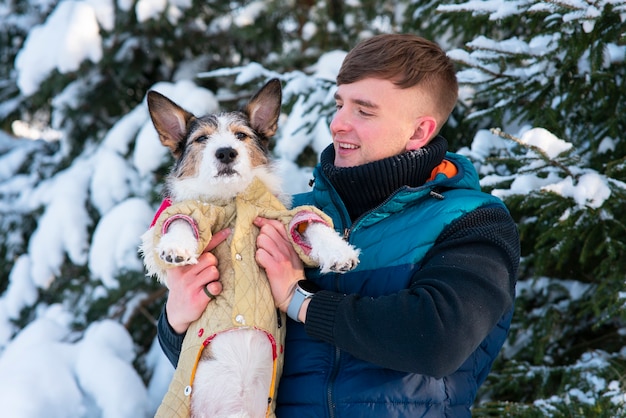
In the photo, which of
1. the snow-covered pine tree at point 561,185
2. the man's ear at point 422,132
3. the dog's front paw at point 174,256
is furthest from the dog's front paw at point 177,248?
the snow-covered pine tree at point 561,185

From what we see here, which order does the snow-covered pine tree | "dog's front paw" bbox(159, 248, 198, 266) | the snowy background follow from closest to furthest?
1. "dog's front paw" bbox(159, 248, 198, 266)
2. the snow-covered pine tree
3. the snowy background

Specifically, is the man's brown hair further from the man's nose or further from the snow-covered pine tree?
the snow-covered pine tree

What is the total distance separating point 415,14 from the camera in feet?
15.5

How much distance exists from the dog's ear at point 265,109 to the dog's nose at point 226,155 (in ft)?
1.77

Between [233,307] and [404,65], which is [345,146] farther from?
[233,307]

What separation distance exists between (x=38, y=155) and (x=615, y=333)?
6209 millimetres

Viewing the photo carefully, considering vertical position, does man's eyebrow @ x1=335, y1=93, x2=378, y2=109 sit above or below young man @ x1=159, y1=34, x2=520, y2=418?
above

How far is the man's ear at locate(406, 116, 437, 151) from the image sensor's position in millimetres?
2390

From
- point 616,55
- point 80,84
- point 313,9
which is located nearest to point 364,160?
point 616,55

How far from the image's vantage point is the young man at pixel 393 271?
71.4 inches

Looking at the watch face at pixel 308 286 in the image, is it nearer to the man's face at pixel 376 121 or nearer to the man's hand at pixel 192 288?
the man's hand at pixel 192 288

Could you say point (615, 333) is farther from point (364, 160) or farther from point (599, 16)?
point (364, 160)

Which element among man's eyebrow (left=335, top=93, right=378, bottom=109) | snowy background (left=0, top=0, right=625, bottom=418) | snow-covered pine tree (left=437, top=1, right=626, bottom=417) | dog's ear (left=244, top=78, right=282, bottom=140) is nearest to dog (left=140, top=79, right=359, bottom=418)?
man's eyebrow (left=335, top=93, right=378, bottom=109)

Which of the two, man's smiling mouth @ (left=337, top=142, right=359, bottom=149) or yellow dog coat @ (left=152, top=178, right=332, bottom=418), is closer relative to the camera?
yellow dog coat @ (left=152, top=178, right=332, bottom=418)
